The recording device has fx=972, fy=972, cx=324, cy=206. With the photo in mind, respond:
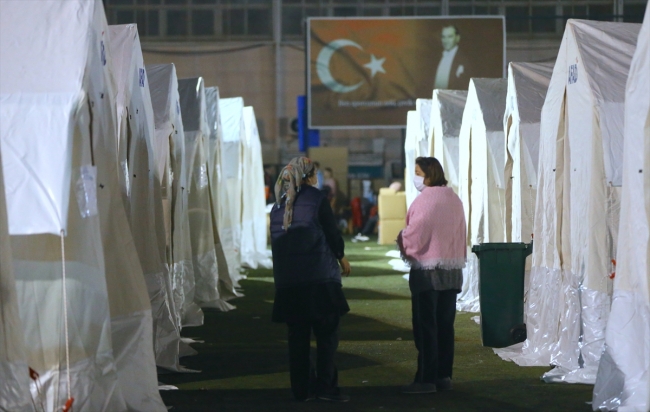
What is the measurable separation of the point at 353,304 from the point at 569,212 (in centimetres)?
498

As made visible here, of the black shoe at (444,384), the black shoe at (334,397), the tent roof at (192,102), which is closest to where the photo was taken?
the black shoe at (334,397)

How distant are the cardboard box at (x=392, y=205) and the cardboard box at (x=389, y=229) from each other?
128 millimetres

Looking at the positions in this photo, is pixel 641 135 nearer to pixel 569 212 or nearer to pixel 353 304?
pixel 569 212

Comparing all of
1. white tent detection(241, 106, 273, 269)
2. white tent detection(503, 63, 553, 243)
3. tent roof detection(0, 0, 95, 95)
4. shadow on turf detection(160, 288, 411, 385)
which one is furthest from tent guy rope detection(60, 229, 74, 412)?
white tent detection(241, 106, 273, 269)

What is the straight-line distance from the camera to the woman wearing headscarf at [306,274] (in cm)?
645

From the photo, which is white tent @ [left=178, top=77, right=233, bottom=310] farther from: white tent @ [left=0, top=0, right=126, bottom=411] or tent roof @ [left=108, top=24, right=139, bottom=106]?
A: white tent @ [left=0, top=0, right=126, bottom=411]

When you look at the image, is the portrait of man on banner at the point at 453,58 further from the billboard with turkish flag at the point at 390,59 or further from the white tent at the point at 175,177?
the white tent at the point at 175,177

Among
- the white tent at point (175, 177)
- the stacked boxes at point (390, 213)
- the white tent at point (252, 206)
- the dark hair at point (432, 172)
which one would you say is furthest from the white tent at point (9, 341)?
the stacked boxes at point (390, 213)

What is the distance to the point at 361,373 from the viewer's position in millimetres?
7734

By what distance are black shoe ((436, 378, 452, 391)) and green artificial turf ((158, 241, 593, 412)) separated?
94mm

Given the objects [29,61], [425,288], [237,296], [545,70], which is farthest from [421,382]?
[237,296]

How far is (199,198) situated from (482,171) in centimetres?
372

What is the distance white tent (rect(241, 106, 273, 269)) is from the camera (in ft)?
61.4

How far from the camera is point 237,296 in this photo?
44.4 ft
